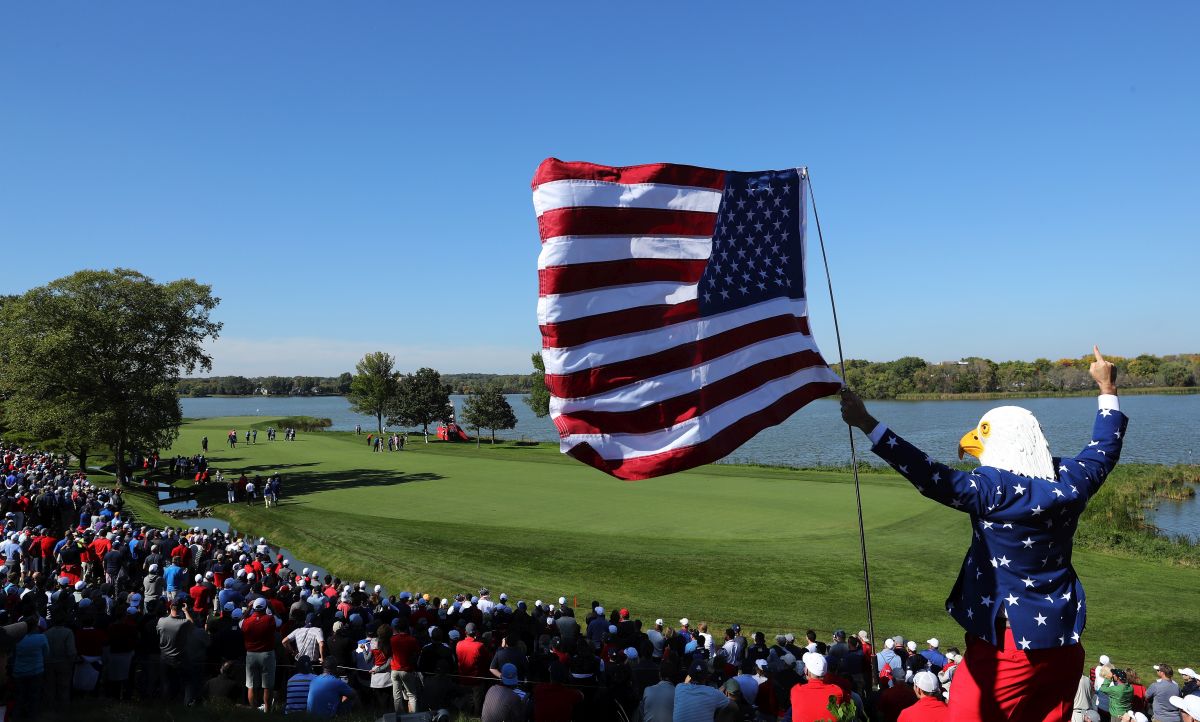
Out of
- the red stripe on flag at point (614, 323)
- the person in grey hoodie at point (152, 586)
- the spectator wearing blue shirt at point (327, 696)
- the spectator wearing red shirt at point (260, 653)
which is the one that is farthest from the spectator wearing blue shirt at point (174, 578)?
the red stripe on flag at point (614, 323)

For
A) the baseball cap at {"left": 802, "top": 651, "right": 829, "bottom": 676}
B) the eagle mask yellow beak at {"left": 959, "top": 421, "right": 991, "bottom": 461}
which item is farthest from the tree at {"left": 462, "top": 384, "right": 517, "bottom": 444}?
the eagle mask yellow beak at {"left": 959, "top": 421, "right": 991, "bottom": 461}

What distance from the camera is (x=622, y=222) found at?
222 inches

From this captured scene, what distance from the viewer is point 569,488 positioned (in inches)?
1411

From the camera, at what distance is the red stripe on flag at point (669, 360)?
5.51m

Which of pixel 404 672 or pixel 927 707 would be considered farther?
pixel 404 672

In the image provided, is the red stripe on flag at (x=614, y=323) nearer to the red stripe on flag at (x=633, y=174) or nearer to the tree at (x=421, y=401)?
the red stripe on flag at (x=633, y=174)

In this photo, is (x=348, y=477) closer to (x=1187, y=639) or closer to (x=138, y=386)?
(x=138, y=386)

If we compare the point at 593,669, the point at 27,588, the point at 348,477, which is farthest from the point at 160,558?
the point at 348,477

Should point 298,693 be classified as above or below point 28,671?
below

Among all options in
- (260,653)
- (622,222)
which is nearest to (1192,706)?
(622,222)

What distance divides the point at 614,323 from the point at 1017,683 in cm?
329

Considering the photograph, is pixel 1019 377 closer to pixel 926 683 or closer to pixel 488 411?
pixel 488 411

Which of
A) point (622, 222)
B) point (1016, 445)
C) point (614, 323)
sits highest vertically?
point (622, 222)

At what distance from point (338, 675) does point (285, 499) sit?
26.4 meters
